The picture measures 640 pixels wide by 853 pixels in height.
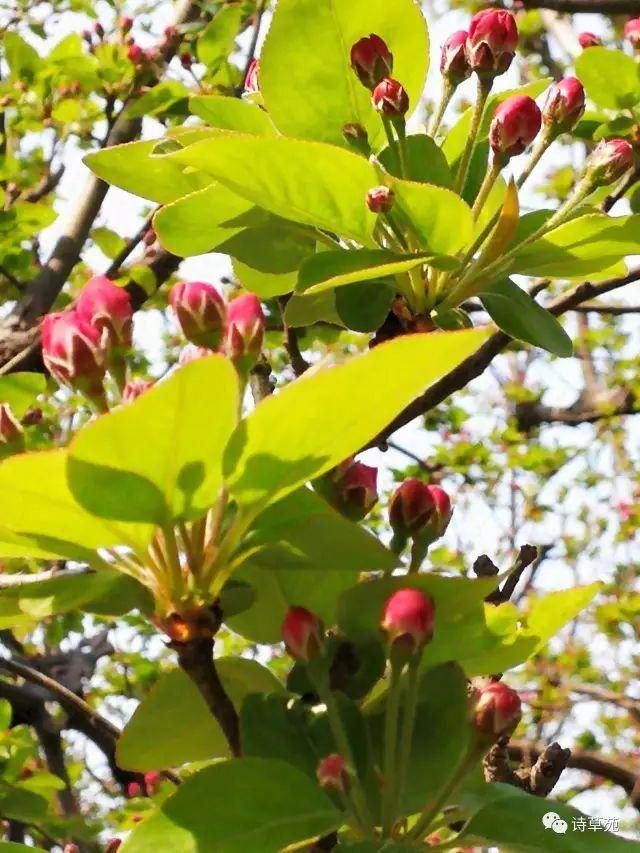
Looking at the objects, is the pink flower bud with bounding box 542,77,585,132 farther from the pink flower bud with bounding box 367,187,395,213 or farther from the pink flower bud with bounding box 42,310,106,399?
the pink flower bud with bounding box 42,310,106,399

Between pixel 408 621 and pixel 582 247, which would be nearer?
pixel 408 621

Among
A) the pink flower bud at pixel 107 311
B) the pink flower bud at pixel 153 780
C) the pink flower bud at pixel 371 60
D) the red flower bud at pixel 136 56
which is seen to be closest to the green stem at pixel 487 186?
the pink flower bud at pixel 371 60

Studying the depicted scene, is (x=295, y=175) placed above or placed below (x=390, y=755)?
above

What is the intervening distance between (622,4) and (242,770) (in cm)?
222

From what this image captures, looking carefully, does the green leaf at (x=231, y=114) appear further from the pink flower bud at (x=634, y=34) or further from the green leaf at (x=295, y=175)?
the pink flower bud at (x=634, y=34)


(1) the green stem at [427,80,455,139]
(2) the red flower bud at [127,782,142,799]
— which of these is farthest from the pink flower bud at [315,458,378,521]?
(2) the red flower bud at [127,782,142,799]

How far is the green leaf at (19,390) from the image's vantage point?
3.48 ft

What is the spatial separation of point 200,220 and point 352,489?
280 mm

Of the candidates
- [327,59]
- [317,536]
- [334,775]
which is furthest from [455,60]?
[334,775]

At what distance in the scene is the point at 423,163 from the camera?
95 cm

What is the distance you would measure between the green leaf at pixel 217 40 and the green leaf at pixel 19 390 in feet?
4.98

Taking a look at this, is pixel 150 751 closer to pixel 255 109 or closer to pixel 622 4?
pixel 255 109

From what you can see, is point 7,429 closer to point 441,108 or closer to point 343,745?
point 343,745

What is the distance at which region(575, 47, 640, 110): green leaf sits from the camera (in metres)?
1.26
